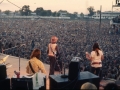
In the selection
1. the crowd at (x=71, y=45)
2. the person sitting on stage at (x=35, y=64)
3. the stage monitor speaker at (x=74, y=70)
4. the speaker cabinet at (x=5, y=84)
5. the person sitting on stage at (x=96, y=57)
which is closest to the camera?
the stage monitor speaker at (x=74, y=70)

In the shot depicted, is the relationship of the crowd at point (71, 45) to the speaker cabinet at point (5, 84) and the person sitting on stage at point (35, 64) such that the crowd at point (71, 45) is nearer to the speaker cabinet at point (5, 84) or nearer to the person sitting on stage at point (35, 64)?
the person sitting on stage at point (35, 64)

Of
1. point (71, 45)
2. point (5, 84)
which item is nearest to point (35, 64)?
point (5, 84)

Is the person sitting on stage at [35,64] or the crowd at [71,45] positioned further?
the crowd at [71,45]

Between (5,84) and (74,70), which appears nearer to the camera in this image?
(74,70)

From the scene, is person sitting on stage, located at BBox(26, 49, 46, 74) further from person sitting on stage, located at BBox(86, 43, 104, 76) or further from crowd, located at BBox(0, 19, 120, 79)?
crowd, located at BBox(0, 19, 120, 79)

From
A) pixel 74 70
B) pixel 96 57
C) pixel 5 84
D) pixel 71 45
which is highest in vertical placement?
pixel 96 57

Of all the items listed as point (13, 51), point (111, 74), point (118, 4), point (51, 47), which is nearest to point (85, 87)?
point (51, 47)

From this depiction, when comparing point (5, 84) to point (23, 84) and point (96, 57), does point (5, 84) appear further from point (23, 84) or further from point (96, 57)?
point (96, 57)

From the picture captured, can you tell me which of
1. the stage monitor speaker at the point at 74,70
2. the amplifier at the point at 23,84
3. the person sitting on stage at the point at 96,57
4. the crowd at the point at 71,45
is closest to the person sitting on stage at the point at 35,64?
the amplifier at the point at 23,84

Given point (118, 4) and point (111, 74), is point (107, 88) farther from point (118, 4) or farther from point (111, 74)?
point (118, 4)

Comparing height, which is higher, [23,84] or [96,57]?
[96,57]

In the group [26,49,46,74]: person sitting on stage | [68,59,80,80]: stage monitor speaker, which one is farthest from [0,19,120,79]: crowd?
[68,59,80,80]: stage monitor speaker

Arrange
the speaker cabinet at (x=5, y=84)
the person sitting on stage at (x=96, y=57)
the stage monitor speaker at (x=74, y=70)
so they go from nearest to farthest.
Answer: the stage monitor speaker at (x=74, y=70) → the speaker cabinet at (x=5, y=84) → the person sitting on stage at (x=96, y=57)
